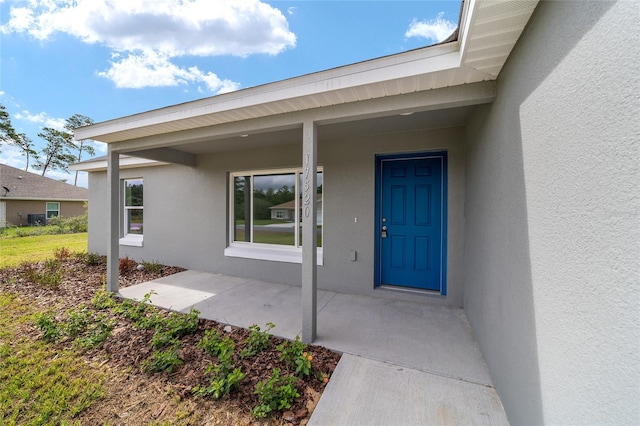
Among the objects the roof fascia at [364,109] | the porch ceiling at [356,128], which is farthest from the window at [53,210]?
the roof fascia at [364,109]

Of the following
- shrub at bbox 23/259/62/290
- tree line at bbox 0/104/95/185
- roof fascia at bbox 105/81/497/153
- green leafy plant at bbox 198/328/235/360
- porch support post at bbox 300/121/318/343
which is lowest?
green leafy plant at bbox 198/328/235/360

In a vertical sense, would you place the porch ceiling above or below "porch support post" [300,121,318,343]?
above

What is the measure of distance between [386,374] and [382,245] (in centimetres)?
230

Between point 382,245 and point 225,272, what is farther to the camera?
point 225,272

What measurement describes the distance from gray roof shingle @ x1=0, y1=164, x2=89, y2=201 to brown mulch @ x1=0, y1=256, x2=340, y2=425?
61.1 feet

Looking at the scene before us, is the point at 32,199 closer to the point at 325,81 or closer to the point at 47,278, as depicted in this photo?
the point at 47,278

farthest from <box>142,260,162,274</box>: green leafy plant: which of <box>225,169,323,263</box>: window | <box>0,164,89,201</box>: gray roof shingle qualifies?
<box>0,164,89,201</box>: gray roof shingle

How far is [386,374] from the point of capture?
7.71 ft

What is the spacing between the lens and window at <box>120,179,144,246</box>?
22.8 feet

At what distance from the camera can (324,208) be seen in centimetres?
462

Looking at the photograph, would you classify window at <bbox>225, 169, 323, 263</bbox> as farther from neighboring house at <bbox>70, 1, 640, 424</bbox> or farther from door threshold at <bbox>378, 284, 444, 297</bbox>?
door threshold at <bbox>378, 284, 444, 297</bbox>

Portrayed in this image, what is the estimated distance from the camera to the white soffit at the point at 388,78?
1620mm

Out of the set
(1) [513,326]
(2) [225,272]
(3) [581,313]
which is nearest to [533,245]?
(3) [581,313]

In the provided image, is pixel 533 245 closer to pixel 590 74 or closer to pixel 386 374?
pixel 590 74
